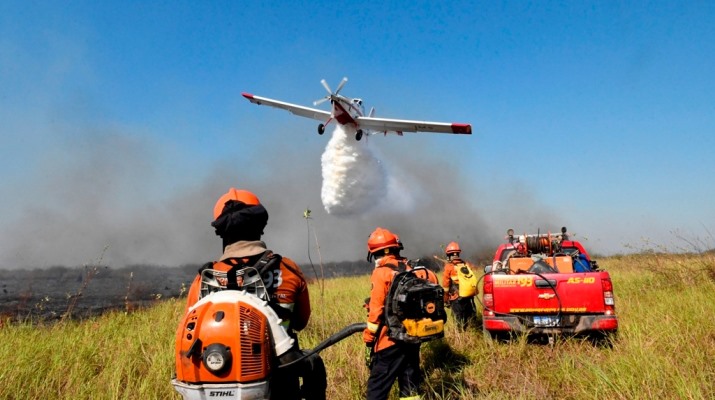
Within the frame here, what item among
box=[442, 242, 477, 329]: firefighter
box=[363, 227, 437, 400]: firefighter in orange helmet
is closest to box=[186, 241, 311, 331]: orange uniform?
box=[363, 227, 437, 400]: firefighter in orange helmet

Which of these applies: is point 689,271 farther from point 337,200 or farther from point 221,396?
point 337,200

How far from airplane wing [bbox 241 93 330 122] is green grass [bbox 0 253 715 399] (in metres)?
18.1

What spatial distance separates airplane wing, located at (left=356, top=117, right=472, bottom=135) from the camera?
2173 centimetres

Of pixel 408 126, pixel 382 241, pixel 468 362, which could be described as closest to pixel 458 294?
pixel 468 362

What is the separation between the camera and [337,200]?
82.3 feet

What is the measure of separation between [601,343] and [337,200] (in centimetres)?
1935

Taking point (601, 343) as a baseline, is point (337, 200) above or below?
above

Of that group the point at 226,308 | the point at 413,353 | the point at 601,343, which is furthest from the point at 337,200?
the point at 226,308

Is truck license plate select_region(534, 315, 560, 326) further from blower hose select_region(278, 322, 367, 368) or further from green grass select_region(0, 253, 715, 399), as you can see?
blower hose select_region(278, 322, 367, 368)

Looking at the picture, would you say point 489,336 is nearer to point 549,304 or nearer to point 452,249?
point 549,304

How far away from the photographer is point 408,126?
22.9 m

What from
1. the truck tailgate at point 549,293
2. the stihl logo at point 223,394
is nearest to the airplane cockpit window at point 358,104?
the truck tailgate at point 549,293

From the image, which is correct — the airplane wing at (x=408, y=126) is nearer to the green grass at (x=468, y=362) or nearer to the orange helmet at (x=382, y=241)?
the green grass at (x=468, y=362)

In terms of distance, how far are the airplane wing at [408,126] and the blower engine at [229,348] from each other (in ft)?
66.5
